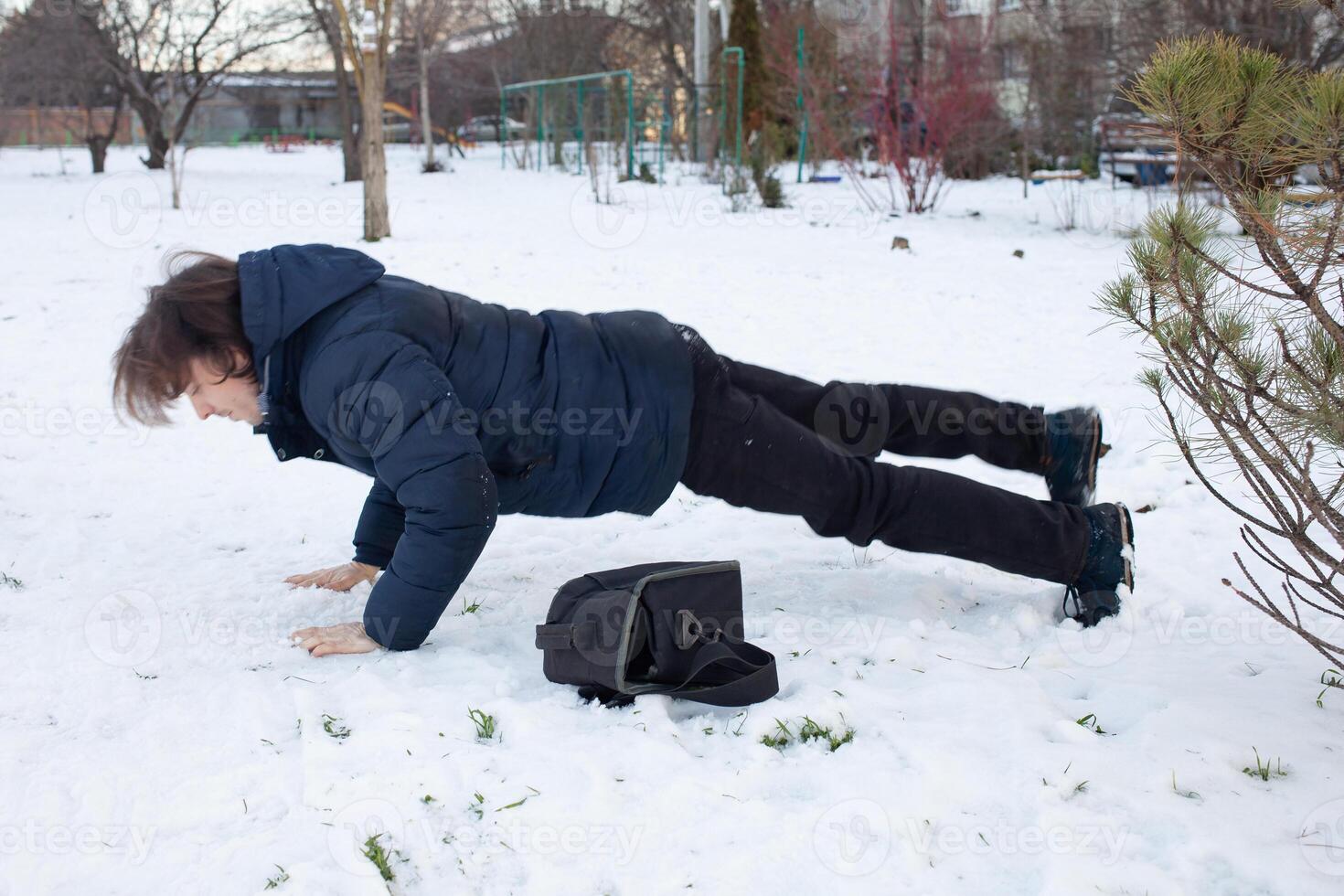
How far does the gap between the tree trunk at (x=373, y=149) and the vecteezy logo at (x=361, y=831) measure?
7.88m

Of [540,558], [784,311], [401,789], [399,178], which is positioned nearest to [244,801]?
[401,789]

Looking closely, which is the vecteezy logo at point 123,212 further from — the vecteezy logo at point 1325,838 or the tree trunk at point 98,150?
the vecteezy logo at point 1325,838

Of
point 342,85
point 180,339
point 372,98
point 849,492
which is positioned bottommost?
point 849,492

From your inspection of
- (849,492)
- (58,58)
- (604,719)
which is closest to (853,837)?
(604,719)

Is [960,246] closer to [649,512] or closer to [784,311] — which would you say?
[784,311]

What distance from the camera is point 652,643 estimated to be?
225 cm

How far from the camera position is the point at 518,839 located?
180 cm

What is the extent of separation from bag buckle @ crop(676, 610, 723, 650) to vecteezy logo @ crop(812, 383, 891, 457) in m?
0.70

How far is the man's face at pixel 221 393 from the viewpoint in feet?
7.21

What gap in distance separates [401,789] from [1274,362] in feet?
5.88

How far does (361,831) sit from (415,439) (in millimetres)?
730

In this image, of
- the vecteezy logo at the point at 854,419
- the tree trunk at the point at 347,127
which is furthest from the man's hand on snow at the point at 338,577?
the tree trunk at the point at 347,127

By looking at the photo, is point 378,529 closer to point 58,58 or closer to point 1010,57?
point 1010,57

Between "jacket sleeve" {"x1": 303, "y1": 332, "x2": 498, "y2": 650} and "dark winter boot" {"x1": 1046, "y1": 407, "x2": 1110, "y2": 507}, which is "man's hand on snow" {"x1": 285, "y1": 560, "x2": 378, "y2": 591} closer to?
"jacket sleeve" {"x1": 303, "y1": 332, "x2": 498, "y2": 650}
